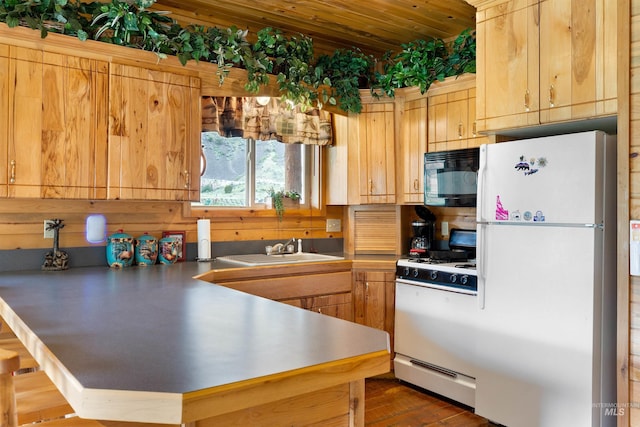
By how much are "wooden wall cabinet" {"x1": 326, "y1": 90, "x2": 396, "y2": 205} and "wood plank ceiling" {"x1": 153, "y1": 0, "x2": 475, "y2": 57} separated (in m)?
0.54

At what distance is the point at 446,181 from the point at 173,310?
87.3 inches

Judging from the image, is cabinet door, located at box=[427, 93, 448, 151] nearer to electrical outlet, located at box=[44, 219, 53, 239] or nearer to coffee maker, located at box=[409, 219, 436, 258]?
coffee maker, located at box=[409, 219, 436, 258]

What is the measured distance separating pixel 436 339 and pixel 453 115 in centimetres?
156

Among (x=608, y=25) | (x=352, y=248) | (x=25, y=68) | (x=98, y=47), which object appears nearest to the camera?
(x=608, y=25)

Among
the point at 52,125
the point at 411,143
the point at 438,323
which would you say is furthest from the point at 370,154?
the point at 52,125

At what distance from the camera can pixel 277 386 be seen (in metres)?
1.04

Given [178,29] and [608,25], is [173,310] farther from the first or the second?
[608,25]

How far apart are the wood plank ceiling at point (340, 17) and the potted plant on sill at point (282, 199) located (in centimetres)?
122

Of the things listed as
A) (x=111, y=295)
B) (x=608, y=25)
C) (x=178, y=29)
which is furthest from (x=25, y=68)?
(x=608, y=25)

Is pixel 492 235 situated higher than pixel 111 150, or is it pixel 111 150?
pixel 111 150

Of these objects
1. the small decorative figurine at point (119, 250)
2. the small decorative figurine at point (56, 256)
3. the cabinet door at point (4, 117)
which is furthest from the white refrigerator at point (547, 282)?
the cabinet door at point (4, 117)

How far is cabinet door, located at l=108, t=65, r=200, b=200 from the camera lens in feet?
8.88

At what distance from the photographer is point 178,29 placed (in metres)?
2.85

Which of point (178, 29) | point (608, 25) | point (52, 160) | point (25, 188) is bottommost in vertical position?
point (25, 188)
